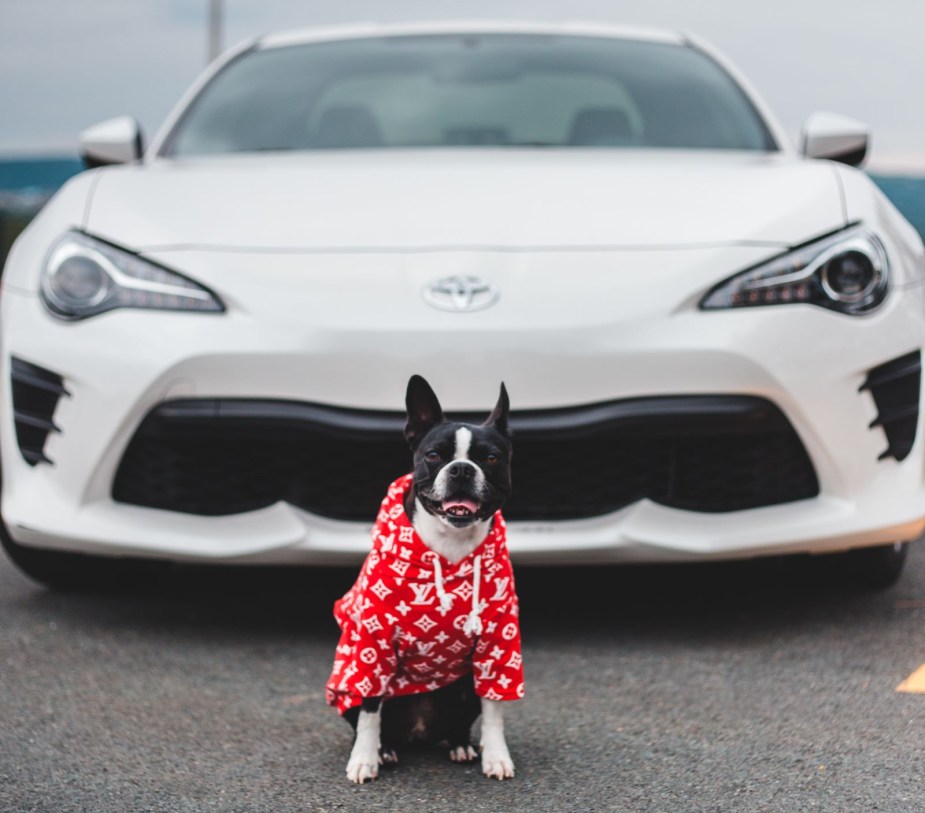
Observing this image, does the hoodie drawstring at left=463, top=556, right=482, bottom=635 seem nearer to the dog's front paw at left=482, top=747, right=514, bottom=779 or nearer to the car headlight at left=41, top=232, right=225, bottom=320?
the dog's front paw at left=482, top=747, right=514, bottom=779

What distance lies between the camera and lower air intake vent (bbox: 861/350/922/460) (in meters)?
3.17

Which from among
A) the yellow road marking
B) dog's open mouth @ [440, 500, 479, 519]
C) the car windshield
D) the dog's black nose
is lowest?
the yellow road marking

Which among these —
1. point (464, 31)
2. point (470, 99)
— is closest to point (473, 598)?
point (470, 99)

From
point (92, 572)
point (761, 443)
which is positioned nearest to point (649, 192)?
point (761, 443)

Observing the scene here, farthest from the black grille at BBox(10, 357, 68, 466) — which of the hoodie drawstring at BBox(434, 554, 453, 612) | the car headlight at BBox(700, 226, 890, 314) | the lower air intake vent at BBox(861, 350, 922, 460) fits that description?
the lower air intake vent at BBox(861, 350, 922, 460)

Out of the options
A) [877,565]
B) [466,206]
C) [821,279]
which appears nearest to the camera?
[821,279]

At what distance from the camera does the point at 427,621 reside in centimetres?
234

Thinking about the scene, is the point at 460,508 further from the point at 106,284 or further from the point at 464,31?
the point at 464,31

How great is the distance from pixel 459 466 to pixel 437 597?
23cm

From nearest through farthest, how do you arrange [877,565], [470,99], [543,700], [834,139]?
[543,700]
[877,565]
[834,139]
[470,99]

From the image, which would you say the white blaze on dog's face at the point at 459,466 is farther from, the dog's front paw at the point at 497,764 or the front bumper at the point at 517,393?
the front bumper at the point at 517,393

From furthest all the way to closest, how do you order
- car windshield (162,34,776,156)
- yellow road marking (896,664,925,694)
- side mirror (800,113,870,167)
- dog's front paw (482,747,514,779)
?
car windshield (162,34,776,156)
side mirror (800,113,870,167)
yellow road marking (896,664,925,694)
dog's front paw (482,747,514,779)

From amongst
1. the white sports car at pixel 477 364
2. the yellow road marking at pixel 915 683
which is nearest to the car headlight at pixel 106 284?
the white sports car at pixel 477 364

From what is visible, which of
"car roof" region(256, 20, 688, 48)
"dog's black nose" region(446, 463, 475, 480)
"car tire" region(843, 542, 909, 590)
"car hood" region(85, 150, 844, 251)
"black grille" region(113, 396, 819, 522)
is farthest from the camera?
"car roof" region(256, 20, 688, 48)
